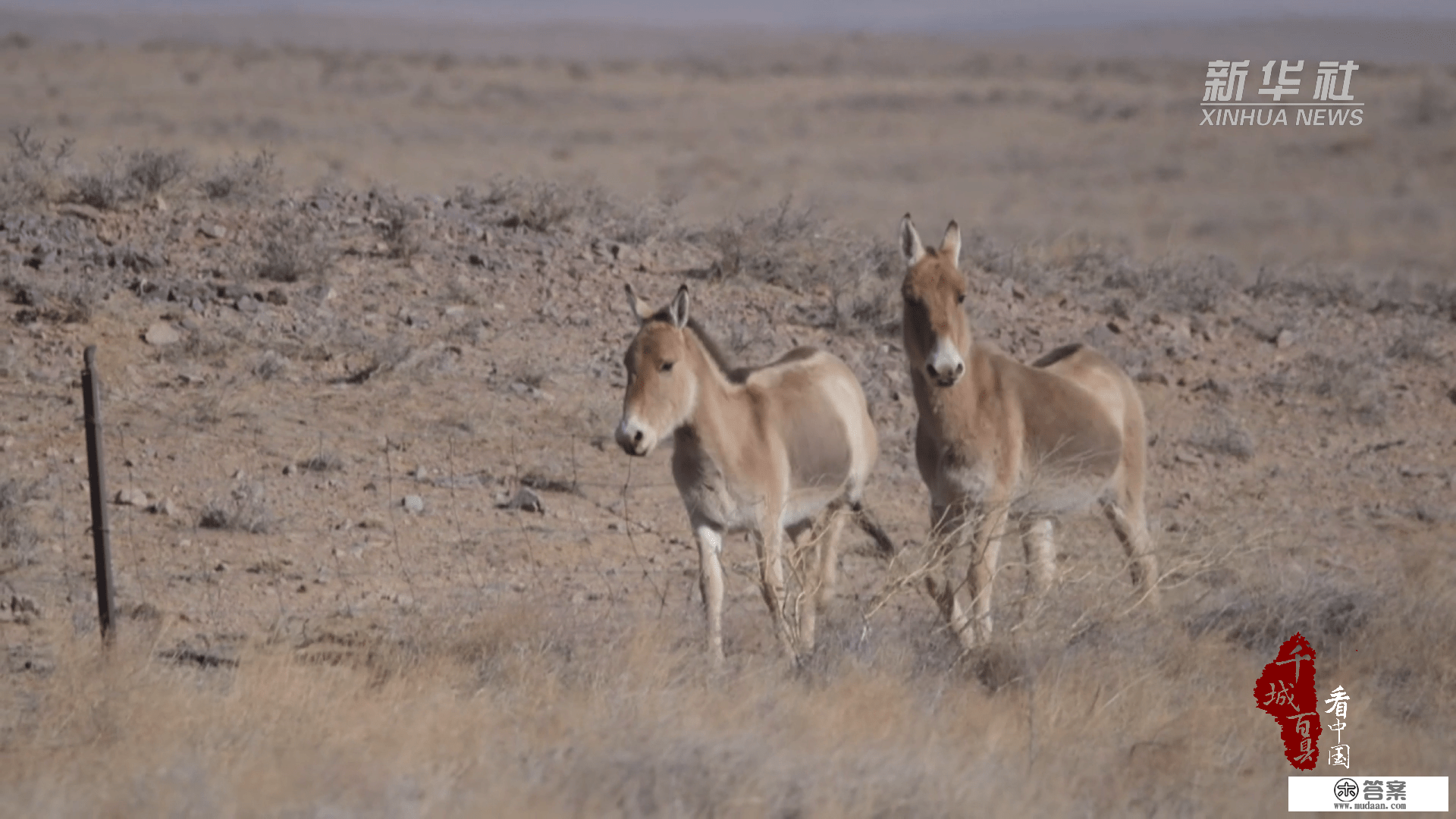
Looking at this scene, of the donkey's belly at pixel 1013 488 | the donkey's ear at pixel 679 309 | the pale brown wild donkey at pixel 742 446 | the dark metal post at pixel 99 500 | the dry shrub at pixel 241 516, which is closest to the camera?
the dark metal post at pixel 99 500

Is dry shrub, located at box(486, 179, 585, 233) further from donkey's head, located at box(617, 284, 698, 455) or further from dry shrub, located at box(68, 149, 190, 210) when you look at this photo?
donkey's head, located at box(617, 284, 698, 455)

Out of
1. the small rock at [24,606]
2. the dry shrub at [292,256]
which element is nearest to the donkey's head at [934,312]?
the small rock at [24,606]

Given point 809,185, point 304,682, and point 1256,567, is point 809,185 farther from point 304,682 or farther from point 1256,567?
point 304,682

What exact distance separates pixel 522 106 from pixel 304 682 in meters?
61.3

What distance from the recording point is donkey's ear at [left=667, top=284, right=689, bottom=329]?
789 centimetres

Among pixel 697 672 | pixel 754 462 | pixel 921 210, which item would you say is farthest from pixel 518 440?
pixel 921 210

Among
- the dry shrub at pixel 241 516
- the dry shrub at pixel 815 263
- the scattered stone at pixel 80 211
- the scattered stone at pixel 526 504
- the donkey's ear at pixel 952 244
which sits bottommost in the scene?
the scattered stone at pixel 526 504

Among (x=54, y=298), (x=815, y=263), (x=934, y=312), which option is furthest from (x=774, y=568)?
(x=815, y=263)

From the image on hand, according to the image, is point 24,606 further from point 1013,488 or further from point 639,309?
point 1013,488

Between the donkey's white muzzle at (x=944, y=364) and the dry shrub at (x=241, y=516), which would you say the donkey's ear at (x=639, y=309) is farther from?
the dry shrub at (x=241, y=516)

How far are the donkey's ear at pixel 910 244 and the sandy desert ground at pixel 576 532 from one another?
1564 mm

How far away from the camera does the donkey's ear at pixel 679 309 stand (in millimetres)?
7887

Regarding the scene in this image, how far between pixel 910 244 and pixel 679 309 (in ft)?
4.33

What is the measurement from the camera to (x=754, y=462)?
Answer: 8156 mm
